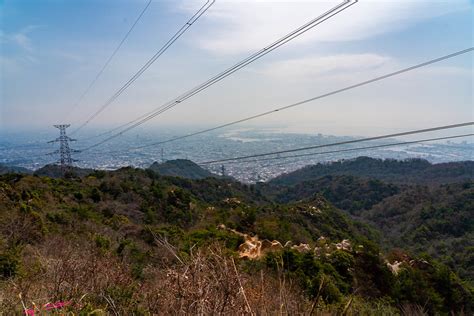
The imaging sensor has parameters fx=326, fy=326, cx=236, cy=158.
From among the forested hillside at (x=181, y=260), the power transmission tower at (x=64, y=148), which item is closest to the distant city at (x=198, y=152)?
the power transmission tower at (x=64, y=148)

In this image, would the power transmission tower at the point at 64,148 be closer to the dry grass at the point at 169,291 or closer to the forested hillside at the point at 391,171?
the dry grass at the point at 169,291

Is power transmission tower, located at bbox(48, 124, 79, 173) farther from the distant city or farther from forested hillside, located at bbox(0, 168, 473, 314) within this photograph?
the distant city

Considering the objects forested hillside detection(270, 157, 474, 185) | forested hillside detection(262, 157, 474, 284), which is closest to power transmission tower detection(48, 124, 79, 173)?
forested hillside detection(262, 157, 474, 284)

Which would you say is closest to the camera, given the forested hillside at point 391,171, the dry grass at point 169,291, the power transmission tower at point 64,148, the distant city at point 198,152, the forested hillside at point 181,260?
the dry grass at point 169,291

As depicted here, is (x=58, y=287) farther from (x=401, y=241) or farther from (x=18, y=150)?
(x=18, y=150)

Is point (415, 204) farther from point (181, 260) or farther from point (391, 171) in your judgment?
point (181, 260)

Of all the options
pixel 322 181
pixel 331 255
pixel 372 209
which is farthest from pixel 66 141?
pixel 322 181

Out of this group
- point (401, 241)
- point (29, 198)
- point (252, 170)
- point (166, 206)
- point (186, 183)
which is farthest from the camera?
point (252, 170)

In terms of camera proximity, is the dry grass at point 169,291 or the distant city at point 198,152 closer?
the dry grass at point 169,291

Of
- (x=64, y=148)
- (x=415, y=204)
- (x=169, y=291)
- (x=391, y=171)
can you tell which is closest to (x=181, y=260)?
(x=169, y=291)

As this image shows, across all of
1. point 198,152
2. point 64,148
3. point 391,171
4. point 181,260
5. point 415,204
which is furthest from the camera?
point 391,171

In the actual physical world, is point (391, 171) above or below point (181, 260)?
below
